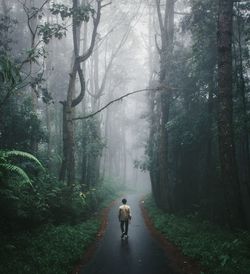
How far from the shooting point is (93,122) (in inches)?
998

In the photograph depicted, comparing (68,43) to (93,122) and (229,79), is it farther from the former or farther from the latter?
(229,79)

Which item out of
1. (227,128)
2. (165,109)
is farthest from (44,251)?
(165,109)

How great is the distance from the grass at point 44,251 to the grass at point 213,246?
3.46 m

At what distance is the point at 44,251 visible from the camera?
9.61m

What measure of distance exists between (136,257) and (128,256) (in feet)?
0.96

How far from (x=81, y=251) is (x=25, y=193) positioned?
3260 mm

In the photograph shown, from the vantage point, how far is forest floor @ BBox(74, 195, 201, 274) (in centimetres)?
930

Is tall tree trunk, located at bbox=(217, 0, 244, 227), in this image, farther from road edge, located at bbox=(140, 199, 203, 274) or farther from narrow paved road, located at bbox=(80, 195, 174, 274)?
narrow paved road, located at bbox=(80, 195, 174, 274)

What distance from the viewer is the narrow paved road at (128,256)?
9.31 m

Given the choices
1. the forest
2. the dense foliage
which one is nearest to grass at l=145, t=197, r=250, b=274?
the forest

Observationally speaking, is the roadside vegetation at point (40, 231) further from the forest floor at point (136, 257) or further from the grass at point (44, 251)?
the forest floor at point (136, 257)

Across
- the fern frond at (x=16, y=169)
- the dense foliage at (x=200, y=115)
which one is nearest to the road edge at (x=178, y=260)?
the dense foliage at (x=200, y=115)

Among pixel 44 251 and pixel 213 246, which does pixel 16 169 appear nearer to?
pixel 44 251

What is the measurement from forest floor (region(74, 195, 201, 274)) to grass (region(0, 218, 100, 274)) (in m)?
0.41
